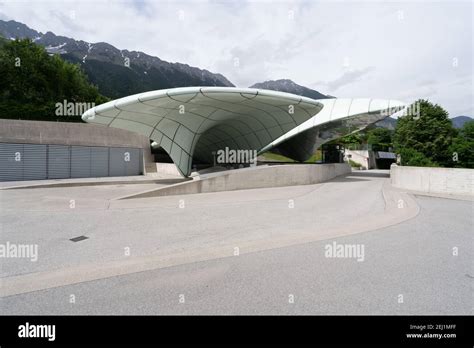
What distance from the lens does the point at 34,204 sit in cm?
944

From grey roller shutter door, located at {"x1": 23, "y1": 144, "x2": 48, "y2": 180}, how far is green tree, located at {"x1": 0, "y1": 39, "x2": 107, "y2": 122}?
318 inches

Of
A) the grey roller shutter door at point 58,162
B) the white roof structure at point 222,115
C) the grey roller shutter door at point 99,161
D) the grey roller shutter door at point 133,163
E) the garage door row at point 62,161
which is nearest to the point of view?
the white roof structure at point 222,115

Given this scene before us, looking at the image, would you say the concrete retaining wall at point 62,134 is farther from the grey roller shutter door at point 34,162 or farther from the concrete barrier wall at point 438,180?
the concrete barrier wall at point 438,180

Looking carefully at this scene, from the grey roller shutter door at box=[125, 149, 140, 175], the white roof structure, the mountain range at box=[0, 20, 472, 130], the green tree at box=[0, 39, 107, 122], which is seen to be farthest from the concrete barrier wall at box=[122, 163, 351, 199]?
the mountain range at box=[0, 20, 472, 130]

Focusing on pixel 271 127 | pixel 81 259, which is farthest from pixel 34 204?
pixel 271 127

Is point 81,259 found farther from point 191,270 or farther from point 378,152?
point 378,152

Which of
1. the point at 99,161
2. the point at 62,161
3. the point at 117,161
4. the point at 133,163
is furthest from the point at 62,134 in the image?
the point at 133,163

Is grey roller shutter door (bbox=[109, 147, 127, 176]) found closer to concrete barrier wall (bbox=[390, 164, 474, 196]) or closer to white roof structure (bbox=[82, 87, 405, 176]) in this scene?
white roof structure (bbox=[82, 87, 405, 176])

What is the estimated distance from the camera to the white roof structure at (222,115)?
484 inches

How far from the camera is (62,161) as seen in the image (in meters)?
20.7

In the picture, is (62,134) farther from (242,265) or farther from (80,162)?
(242,265)

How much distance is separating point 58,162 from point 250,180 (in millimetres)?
18539

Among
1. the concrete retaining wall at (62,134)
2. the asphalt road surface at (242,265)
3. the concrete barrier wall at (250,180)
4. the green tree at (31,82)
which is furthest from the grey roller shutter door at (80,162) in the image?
the asphalt road surface at (242,265)

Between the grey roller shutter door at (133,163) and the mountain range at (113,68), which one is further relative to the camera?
the mountain range at (113,68)
